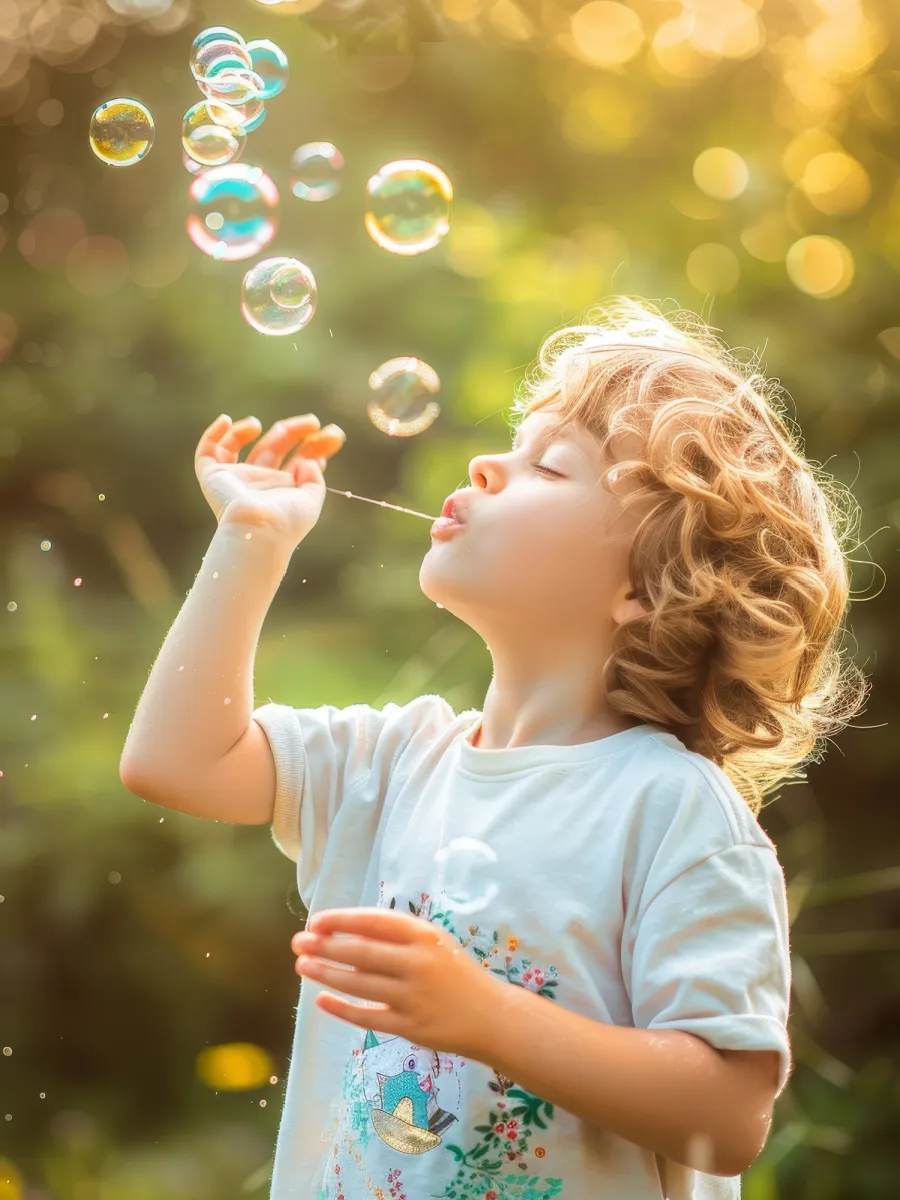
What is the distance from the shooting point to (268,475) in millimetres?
1229

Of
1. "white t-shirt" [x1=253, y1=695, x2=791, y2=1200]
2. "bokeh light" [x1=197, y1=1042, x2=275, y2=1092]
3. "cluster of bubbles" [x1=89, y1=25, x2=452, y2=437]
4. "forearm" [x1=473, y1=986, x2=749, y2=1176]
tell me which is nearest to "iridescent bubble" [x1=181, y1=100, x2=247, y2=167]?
"cluster of bubbles" [x1=89, y1=25, x2=452, y2=437]

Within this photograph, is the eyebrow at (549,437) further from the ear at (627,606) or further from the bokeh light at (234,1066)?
the bokeh light at (234,1066)

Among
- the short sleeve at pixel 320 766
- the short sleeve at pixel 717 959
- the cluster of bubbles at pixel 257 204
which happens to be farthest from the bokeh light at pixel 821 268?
the short sleeve at pixel 717 959

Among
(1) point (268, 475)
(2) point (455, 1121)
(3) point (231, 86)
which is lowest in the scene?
(2) point (455, 1121)

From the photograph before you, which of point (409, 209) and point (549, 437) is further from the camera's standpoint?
point (409, 209)

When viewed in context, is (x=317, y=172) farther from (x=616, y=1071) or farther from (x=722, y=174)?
(x=616, y=1071)

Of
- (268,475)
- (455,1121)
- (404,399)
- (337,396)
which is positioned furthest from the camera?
(337,396)

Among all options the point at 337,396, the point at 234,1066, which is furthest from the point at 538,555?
the point at 234,1066

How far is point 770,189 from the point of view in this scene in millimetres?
2334

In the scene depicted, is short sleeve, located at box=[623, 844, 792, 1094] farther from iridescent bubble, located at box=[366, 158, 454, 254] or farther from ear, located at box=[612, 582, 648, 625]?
iridescent bubble, located at box=[366, 158, 454, 254]

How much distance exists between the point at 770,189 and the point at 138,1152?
1954 mm

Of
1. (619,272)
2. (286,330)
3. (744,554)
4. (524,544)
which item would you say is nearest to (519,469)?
(524,544)

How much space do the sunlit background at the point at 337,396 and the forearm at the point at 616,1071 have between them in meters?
1.16

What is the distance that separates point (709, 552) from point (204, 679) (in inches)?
17.1
